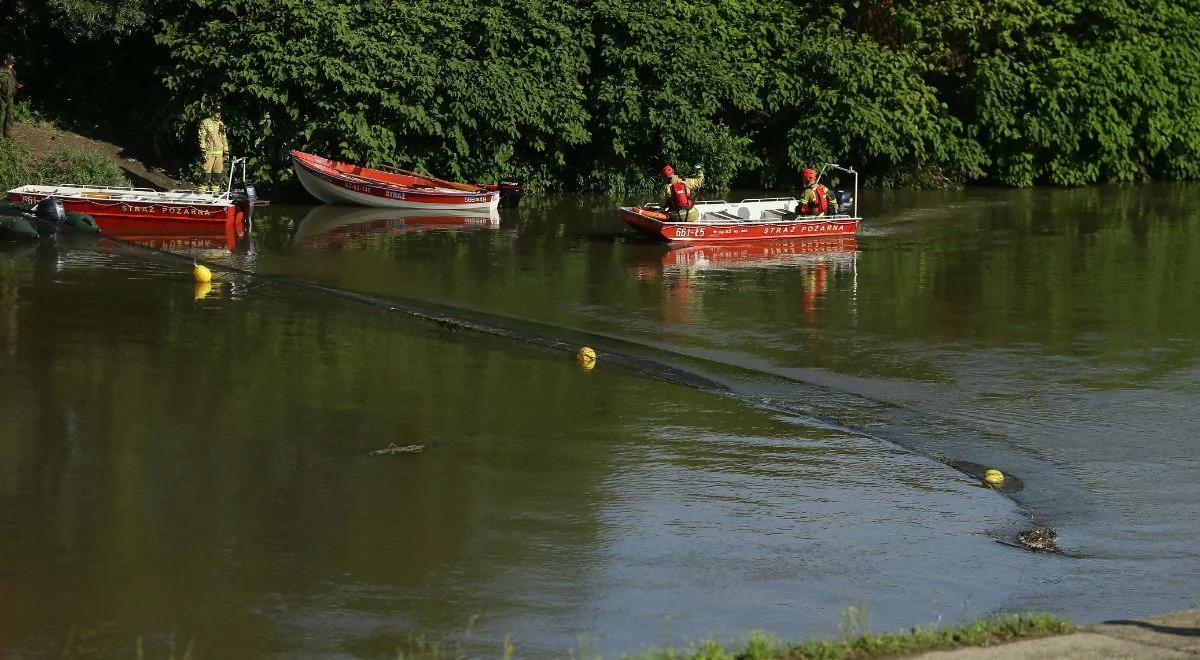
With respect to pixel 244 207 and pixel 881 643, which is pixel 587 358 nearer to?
pixel 881 643

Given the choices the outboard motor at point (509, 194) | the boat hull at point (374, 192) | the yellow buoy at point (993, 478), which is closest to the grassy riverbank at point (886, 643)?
the yellow buoy at point (993, 478)

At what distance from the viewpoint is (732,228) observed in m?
28.5

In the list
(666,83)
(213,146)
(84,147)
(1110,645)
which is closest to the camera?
(1110,645)

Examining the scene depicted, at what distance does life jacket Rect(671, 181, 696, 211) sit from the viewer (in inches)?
1113

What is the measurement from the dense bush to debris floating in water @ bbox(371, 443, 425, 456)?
20.3m

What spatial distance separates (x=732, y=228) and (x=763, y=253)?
96 centimetres

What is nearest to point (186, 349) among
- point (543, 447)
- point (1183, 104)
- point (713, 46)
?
point (543, 447)

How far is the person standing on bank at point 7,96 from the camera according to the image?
1227 inches

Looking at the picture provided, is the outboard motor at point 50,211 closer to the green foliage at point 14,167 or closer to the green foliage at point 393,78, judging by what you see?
the green foliage at point 14,167

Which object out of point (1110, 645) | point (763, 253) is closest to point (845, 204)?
point (763, 253)

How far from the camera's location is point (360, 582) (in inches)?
413

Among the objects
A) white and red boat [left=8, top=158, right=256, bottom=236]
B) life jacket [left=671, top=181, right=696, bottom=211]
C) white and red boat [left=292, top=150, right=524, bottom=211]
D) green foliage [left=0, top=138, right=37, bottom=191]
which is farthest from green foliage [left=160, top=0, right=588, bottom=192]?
life jacket [left=671, top=181, right=696, bottom=211]

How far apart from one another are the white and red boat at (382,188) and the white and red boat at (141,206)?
16.8 feet

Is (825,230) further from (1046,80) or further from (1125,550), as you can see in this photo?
(1125,550)
